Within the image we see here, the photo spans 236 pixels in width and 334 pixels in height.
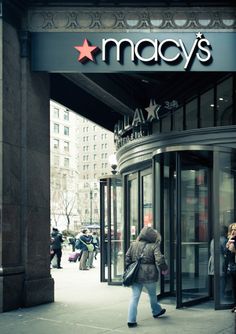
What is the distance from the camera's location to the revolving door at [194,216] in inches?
407

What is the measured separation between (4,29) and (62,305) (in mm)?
5574

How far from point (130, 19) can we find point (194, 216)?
4.31 m

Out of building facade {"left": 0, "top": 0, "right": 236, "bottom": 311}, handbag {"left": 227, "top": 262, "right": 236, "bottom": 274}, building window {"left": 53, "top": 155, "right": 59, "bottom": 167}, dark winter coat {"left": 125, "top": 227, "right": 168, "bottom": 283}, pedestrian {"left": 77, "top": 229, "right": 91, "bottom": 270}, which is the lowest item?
pedestrian {"left": 77, "top": 229, "right": 91, "bottom": 270}

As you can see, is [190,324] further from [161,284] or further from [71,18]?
[71,18]

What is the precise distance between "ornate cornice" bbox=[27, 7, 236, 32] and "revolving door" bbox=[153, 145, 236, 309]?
249cm

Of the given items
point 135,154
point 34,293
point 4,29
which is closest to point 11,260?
Result: point 34,293

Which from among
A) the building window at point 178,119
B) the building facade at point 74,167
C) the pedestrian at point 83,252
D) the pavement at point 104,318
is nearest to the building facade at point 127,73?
the pavement at point 104,318

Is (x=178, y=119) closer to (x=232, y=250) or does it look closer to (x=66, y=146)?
(x=232, y=250)

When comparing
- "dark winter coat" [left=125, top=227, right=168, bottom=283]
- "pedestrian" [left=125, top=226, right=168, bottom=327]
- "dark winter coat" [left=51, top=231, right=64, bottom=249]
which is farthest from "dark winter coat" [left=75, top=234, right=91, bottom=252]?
"dark winter coat" [left=125, top=227, right=168, bottom=283]

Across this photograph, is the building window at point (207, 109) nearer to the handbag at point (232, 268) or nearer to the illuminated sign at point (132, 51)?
the illuminated sign at point (132, 51)

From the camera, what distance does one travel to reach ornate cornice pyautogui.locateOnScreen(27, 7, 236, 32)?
10734 millimetres

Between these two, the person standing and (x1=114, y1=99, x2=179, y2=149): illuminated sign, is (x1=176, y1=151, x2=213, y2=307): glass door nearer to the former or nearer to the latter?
the person standing

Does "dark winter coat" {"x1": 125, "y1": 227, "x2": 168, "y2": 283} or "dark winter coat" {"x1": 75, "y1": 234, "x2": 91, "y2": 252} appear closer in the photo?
"dark winter coat" {"x1": 125, "y1": 227, "x2": 168, "y2": 283}

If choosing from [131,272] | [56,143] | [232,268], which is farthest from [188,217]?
[56,143]
